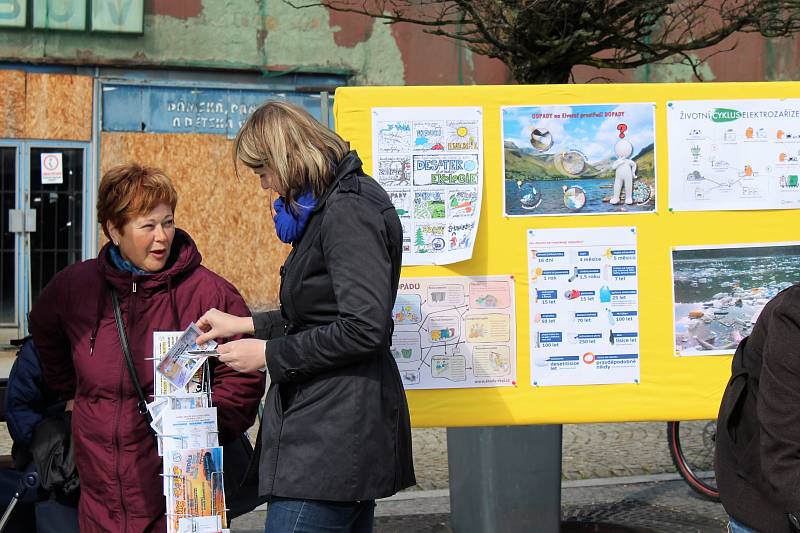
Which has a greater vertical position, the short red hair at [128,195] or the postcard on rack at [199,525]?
the short red hair at [128,195]

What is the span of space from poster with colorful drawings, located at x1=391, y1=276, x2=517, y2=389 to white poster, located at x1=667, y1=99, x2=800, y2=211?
0.80 m

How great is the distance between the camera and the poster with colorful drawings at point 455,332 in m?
4.02

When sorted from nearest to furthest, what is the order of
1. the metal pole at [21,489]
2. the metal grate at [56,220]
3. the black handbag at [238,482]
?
the black handbag at [238,482]
the metal pole at [21,489]
the metal grate at [56,220]

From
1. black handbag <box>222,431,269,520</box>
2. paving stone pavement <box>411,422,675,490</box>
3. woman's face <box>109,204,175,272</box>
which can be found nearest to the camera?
black handbag <box>222,431,269,520</box>

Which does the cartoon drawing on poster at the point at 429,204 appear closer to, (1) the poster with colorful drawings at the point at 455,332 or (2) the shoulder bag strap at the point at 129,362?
(1) the poster with colorful drawings at the point at 455,332

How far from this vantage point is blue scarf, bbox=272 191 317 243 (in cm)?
266

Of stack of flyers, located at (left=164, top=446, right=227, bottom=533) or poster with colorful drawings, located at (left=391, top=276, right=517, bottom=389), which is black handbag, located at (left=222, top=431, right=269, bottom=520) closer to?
stack of flyers, located at (left=164, top=446, right=227, bottom=533)

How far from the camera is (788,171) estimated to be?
13.6 feet

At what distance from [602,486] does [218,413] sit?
149 inches

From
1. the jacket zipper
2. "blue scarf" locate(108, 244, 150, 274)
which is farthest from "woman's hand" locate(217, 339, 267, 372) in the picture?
"blue scarf" locate(108, 244, 150, 274)

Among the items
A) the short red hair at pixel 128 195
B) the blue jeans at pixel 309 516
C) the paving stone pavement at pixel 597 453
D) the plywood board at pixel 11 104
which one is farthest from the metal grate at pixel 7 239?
the blue jeans at pixel 309 516

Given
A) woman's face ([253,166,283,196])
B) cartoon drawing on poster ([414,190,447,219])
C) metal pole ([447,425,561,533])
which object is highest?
cartoon drawing on poster ([414,190,447,219])

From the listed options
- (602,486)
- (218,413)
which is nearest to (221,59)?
(602,486)

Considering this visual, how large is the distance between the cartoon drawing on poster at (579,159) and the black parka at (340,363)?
4.79 feet
